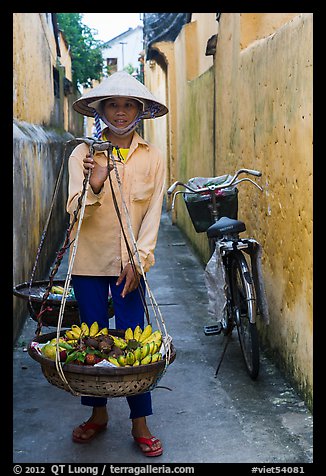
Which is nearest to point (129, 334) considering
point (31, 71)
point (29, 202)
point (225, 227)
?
point (225, 227)

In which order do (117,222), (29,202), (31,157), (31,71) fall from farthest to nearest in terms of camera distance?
(31,71) < (31,157) < (29,202) < (117,222)

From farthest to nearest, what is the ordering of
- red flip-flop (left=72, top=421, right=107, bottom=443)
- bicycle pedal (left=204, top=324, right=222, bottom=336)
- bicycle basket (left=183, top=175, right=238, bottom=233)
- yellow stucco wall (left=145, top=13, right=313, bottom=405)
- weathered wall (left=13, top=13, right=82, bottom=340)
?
weathered wall (left=13, top=13, right=82, bottom=340) < bicycle pedal (left=204, top=324, right=222, bottom=336) < bicycle basket (left=183, top=175, right=238, bottom=233) < yellow stucco wall (left=145, top=13, right=313, bottom=405) < red flip-flop (left=72, top=421, right=107, bottom=443)

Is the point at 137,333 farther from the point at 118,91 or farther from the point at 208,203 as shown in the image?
the point at 208,203

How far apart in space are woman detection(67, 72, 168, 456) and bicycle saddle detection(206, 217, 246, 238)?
1.32m

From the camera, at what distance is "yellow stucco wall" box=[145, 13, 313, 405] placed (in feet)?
15.3

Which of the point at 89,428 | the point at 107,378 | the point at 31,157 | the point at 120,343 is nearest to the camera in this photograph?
the point at 107,378

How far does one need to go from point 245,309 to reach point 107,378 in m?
2.19

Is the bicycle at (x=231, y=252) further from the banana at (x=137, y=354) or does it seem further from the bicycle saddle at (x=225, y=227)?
the banana at (x=137, y=354)

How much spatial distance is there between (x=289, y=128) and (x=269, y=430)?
79.0 inches

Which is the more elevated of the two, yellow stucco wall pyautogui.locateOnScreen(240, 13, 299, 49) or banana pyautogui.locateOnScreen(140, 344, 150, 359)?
yellow stucco wall pyautogui.locateOnScreen(240, 13, 299, 49)

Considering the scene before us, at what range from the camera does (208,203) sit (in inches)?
231

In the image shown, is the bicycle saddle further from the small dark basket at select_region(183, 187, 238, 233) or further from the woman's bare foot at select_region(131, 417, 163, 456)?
the woman's bare foot at select_region(131, 417, 163, 456)

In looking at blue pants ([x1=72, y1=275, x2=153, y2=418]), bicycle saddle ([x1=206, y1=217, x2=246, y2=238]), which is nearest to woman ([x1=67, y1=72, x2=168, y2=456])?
blue pants ([x1=72, y1=275, x2=153, y2=418])
